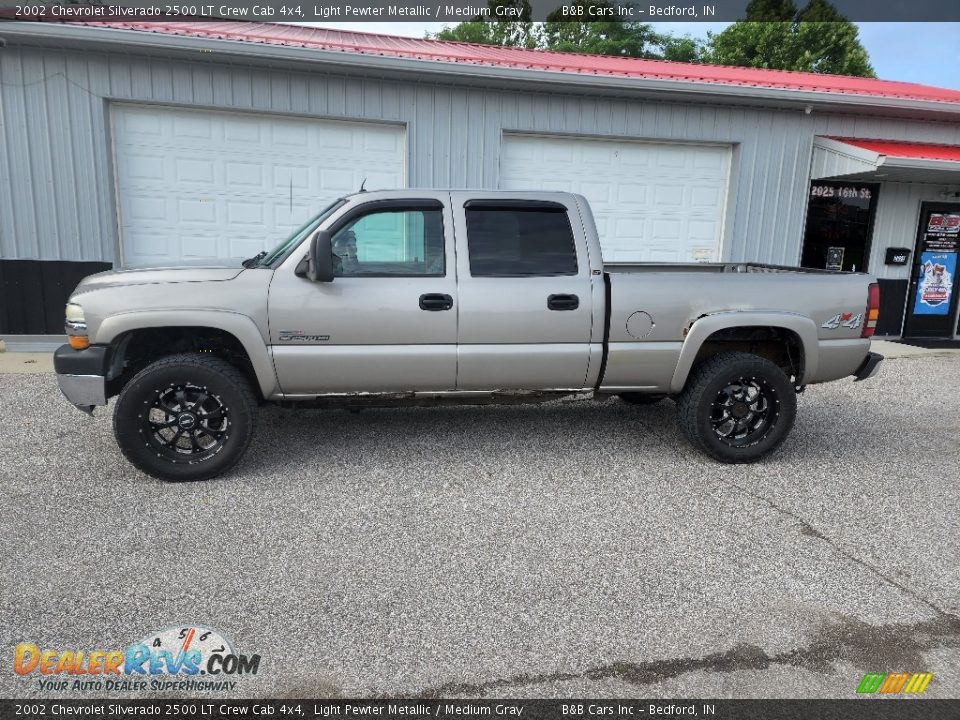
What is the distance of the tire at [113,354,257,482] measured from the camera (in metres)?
4.45

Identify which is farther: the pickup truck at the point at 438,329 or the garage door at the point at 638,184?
the garage door at the point at 638,184

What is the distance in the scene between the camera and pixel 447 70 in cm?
894

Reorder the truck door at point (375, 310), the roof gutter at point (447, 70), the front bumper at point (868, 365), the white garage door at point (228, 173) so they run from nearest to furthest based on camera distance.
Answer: the truck door at point (375, 310)
the front bumper at point (868, 365)
the roof gutter at point (447, 70)
the white garage door at point (228, 173)

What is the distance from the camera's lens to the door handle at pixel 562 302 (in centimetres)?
484

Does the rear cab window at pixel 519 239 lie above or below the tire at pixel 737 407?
above

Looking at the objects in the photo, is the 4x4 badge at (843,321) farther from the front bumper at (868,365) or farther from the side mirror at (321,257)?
the side mirror at (321,257)

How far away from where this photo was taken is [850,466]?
5.29 metres

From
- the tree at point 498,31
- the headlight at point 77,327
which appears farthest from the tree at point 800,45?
the headlight at point 77,327

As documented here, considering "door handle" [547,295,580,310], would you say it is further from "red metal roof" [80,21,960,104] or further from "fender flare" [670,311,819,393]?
"red metal roof" [80,21,960,104]

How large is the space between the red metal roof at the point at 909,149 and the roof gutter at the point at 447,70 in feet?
1.62

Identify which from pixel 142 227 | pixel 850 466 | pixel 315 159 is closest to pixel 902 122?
pixel 850 466

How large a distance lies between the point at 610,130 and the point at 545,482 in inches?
270

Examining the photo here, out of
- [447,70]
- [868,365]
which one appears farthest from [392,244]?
[447,70]

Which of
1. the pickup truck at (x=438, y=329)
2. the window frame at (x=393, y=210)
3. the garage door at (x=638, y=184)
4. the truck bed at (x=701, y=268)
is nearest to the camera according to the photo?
the pickup truck at (x=438, y=329)
